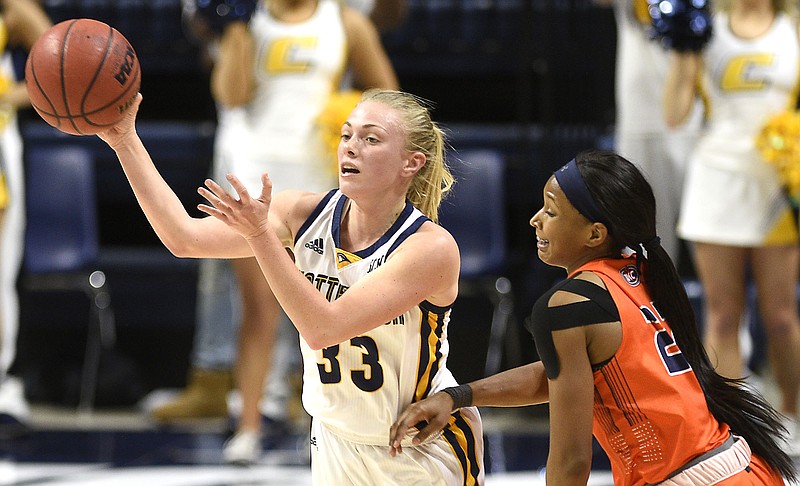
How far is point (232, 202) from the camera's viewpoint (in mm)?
2299

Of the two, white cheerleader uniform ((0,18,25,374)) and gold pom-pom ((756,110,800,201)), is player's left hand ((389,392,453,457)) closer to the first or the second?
gold pom-pom ((756,110,800,201))

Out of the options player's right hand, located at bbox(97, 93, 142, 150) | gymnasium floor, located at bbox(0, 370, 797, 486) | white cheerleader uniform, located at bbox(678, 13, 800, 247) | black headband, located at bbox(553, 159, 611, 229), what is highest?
player's right hand, located at bbox(97, 93, 142, 150)

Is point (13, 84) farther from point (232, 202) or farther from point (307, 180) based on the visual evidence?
point (232, 202)

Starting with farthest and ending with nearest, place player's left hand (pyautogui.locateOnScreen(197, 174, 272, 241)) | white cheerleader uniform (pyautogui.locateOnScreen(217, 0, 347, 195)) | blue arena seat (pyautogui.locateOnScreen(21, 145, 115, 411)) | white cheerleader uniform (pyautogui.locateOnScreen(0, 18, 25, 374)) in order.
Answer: blue arena seat (pyautogui.locateOnScreen(21, 145, 115, 411)) → white cheerleader uniform (pyautogui.locateOnScreen(0, 18, 25, 374)) → white cheerleader uniform (pyautogui.locateOnScreen(217, 0, 347, 195)) → player's left hand (pyautogui.locateOnScreen(197, 174, 272, 241))

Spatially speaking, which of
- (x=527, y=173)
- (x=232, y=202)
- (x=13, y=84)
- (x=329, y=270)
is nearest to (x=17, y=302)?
(x=13, y=84)

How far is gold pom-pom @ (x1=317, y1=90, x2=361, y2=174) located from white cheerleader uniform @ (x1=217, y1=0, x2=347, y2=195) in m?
0.04

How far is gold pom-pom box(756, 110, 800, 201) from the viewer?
4809 mm

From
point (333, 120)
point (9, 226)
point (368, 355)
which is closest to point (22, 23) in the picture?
point (9, 226)

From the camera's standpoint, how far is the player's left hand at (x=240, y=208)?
229 cm

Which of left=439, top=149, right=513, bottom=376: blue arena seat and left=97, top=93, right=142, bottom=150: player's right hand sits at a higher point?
left=97, top=93, right=142, bottom=150: player's right hand

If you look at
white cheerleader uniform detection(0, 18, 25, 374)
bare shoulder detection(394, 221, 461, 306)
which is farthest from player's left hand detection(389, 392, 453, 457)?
white cheerleader uniform detection(0, 18, 25, 374)

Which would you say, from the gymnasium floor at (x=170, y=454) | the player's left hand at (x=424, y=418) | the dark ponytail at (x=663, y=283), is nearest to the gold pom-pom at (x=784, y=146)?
the gymnasium floor at (x=170, y=454)

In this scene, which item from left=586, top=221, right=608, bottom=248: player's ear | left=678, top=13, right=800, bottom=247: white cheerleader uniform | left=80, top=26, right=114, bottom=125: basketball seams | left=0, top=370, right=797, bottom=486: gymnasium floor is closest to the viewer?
left=586, top=221, right=608, bottom=248: player's ear

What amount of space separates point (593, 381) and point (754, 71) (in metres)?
2.92
